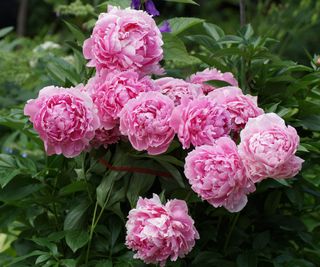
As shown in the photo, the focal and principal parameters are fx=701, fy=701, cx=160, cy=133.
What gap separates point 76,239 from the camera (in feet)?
4.51

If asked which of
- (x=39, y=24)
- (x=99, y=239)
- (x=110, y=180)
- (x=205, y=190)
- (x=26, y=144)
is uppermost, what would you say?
(x=205, y=190)

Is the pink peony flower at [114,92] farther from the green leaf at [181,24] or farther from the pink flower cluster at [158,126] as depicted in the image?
the green leaf at [181,24]

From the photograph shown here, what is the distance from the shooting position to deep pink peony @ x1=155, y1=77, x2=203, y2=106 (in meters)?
1.34

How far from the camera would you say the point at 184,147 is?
1.24 meters

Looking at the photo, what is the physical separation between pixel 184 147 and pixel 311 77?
39 centimetres

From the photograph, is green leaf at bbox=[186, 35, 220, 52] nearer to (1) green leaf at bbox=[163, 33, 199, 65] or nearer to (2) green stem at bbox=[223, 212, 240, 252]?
(1) green leaf at bbox=[163, 33, 199, 65]

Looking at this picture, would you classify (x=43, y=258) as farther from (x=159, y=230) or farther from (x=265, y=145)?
(x=265, y=145)

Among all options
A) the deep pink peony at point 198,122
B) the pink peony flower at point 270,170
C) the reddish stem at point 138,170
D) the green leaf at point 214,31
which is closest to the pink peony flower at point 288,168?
the pink peony flower at point 270,170

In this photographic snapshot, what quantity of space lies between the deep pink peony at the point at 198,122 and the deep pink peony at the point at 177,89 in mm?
63

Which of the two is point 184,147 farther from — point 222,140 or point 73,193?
point 73,193

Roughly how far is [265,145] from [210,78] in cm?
35

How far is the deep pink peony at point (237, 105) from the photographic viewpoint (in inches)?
51.8

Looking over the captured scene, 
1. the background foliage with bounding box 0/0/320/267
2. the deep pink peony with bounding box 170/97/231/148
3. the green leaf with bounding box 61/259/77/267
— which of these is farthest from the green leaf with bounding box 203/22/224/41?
the green leaf with bounding box 61/259/77/267

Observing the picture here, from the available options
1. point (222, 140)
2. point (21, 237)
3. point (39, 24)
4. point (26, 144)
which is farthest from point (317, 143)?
point (39, 24)
